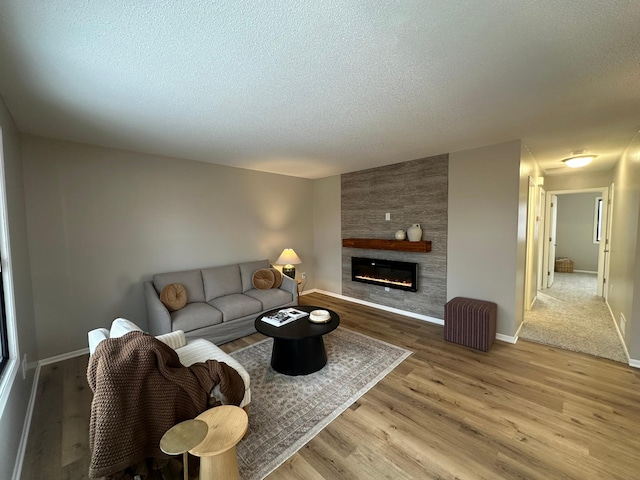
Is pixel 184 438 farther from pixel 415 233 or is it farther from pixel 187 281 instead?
pixel 415 233

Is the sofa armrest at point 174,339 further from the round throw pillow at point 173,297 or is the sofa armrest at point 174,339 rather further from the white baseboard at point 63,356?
the white baseboard at point 63,356

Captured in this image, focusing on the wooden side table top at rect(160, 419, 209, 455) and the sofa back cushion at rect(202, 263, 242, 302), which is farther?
the sofa back cushion at rect(202, 263, 242, 302)

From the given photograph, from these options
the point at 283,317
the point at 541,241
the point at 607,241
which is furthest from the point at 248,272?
the point at 607,241

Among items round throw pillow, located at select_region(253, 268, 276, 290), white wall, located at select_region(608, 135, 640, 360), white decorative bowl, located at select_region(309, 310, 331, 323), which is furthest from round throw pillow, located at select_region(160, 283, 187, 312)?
white wall, located at select_region(608, 135, 640, 360)

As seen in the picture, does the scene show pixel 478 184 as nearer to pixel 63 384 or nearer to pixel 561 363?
pixel 561 363

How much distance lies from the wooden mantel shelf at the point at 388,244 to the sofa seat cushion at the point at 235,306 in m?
2.06

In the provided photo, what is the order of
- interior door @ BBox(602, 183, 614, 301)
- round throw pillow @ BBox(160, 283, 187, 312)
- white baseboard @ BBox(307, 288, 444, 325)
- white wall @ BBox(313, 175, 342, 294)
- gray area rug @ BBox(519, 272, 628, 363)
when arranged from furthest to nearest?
1. white wall @ BBox(313, 175, 342, 294)
2. interior door @ BBox(602, 183, 614, 301)
3. white baseboard @ BBox(307, 288, 444, 325)
4. round throw pillow @ BBox(160, 283, 187, 312)
5. gray area rug @ BBox(519, 272, 628, 363)

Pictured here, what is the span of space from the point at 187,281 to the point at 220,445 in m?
2.81

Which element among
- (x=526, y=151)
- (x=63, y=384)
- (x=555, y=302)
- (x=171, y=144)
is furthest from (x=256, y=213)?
(x=555, y=302)

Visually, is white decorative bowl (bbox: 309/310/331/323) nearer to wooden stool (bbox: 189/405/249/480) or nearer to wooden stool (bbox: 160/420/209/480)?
wooden stool (bbox: 189/405/249/480)

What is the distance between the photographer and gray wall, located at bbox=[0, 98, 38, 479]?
1.49m

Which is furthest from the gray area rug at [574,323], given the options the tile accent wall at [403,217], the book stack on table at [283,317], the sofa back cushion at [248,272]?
the sofa back cushion at [248,272]

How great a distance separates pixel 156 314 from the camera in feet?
9.96

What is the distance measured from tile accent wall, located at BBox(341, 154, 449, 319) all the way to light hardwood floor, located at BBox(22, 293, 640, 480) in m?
1.28
